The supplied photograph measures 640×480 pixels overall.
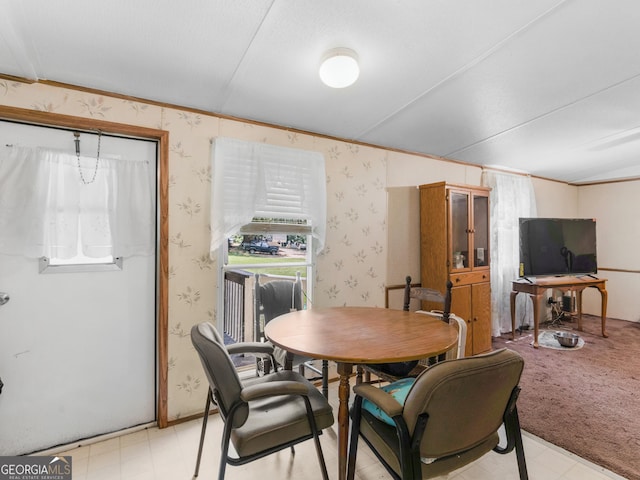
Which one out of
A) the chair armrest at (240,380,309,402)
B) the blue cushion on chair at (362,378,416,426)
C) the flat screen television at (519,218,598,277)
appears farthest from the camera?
the flat screen television at (519,218,598,277)

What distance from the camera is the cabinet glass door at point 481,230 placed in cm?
346

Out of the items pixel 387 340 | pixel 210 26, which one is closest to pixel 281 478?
pixel 387 340

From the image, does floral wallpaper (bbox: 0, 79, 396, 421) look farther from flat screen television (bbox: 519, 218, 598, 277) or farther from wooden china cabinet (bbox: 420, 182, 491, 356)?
flat screen television (bbox: 519, 218, 598, 277)

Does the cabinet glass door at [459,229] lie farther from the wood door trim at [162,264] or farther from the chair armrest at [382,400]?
the wood door trim at [162,264]

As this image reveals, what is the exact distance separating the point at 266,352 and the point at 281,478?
66 cm

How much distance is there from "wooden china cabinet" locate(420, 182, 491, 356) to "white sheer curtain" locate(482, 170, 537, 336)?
0.65 metres

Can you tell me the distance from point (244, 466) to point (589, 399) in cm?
267

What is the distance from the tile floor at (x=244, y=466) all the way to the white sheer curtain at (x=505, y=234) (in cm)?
232

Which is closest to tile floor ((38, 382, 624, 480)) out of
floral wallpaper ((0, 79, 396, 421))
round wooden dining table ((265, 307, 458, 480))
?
floral wallpaper ((0, 79, 396, 421))

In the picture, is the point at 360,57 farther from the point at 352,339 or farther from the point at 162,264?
the point at 162,264

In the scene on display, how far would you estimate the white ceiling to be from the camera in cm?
148

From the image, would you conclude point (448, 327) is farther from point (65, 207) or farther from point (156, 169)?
point (65, 207)

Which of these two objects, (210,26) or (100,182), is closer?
(210,26)

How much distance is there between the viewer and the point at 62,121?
1888 mm
